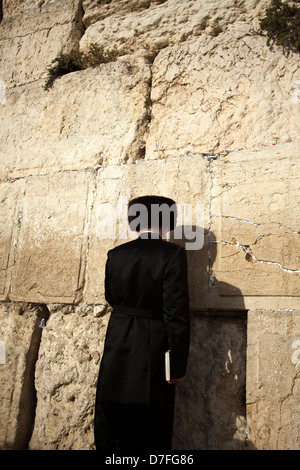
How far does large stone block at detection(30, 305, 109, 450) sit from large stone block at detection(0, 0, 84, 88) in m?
2.57

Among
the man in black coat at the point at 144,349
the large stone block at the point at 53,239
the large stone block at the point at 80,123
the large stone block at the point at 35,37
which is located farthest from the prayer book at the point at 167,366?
the large stone block at the point at 35,37

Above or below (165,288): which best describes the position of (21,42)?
above

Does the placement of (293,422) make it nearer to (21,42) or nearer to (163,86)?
(163,86)

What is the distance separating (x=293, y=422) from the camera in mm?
2234

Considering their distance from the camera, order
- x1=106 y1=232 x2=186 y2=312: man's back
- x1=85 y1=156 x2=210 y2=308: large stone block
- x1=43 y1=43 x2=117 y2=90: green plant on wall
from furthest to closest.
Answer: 1. x1=43 y1=43 x2=117 y2=90: green plant on wall
2. x1=85 y1=156 x2=210 y2=308: large stone block
3. x1=106 y1=232 x2=186 y2=312: man's back

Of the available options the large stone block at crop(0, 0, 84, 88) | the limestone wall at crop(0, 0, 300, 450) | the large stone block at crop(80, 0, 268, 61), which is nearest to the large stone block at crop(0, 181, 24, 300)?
the limestone wall at crop(0, 0, 300, 450)

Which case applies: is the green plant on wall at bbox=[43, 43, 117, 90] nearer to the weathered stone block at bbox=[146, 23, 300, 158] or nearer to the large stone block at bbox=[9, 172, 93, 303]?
the weathered stone block at bbox=[146, 23, 300, 158]

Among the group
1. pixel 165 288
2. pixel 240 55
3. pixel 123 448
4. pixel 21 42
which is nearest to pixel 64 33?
pixel 21 42

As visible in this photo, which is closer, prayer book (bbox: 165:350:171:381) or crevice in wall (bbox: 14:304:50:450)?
prayer book (bbox: 165:350:171:381)

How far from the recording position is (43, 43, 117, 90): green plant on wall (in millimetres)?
3586

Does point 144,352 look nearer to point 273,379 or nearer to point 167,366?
point 167,366

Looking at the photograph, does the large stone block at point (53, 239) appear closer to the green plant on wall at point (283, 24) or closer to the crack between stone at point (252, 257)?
the crack between stone at point (252, 257)

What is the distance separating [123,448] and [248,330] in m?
1.05

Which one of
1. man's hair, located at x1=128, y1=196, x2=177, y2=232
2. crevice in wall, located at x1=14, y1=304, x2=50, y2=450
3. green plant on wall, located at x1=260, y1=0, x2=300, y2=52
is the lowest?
crevice in wall, located at x1=14, y1=304, x2=50, y2=450
